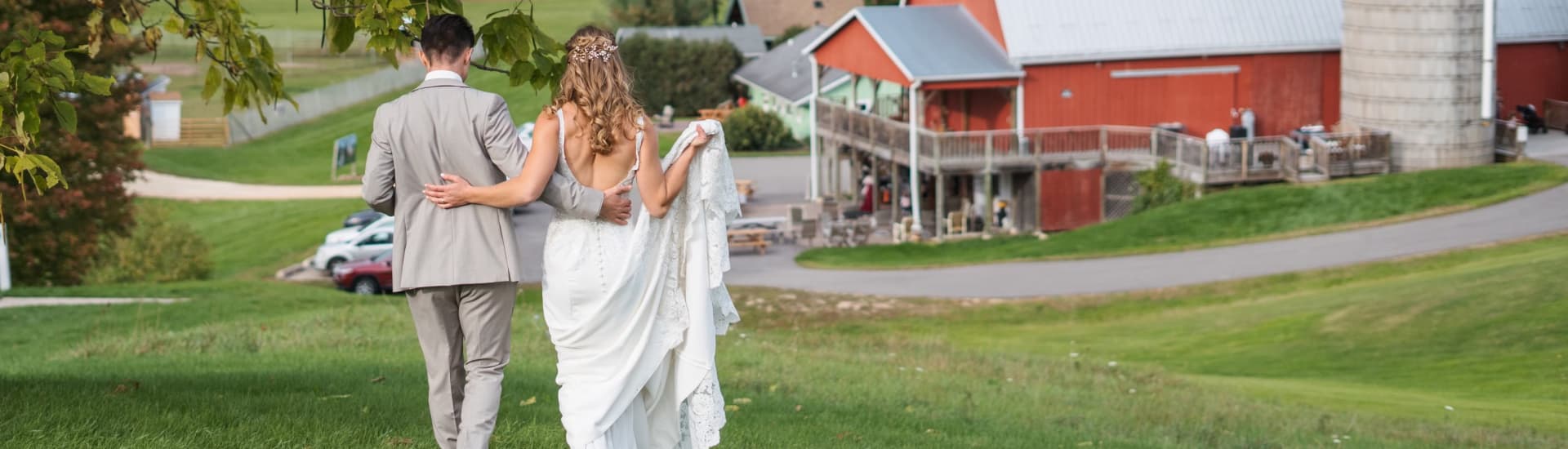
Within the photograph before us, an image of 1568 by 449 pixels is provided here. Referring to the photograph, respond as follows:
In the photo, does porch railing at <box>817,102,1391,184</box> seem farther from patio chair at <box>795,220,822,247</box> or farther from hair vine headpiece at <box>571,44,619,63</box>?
hair vine headpiece at <box>571,44,619,63</box>

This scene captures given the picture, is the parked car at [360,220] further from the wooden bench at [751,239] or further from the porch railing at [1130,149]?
the porch railing at [1130,149]

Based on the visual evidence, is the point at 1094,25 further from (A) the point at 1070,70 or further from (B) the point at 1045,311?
(B) the point at 1045,311

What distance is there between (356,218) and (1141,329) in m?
26.2

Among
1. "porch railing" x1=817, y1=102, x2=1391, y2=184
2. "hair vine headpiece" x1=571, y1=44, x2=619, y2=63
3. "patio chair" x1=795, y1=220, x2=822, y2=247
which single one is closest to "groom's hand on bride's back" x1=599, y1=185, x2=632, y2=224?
"hair vine headpiece" x1=571, y1=44, x2=619, y2=63

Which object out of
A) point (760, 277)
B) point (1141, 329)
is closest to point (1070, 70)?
point (760, 277)

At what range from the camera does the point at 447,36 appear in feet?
21.0

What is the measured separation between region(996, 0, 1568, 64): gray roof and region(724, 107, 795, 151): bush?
24.7 meters

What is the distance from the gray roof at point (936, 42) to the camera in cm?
3938

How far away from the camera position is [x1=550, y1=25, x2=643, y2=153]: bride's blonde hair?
6.27 metres

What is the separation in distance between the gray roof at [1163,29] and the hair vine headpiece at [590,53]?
33790 millimetres

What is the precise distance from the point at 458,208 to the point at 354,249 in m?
32.1

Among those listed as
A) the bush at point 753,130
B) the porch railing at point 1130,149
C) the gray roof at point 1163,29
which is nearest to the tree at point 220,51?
the porch railing at point 1130,149

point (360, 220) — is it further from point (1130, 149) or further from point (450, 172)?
point (450, 172)

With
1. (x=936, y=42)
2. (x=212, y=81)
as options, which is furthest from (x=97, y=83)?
(x=936, y=42)
